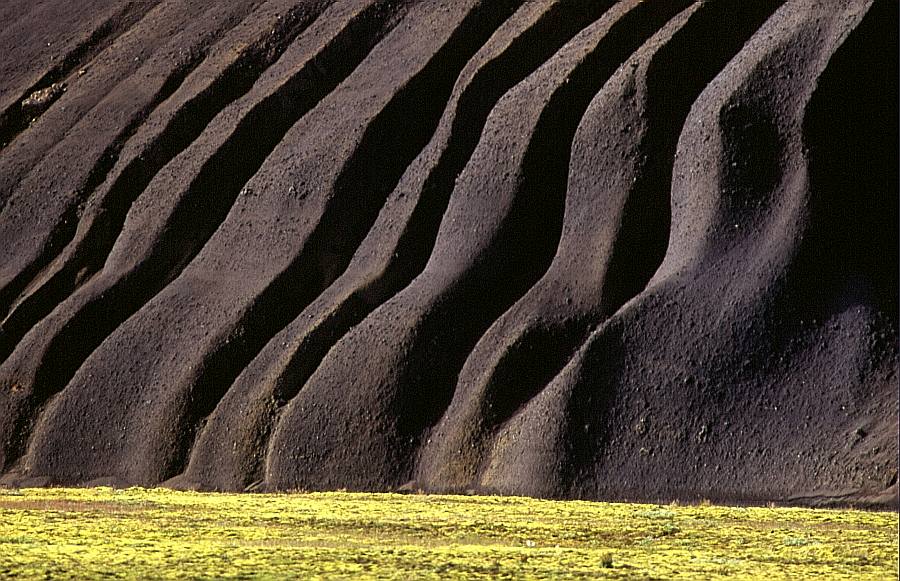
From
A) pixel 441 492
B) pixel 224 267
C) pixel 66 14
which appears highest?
pixel 66 14

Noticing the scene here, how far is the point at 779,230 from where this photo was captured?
18812mm

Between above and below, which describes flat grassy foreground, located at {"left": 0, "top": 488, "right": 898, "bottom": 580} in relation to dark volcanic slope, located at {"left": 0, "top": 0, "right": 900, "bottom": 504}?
below

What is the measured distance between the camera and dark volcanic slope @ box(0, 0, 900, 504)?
1781 cm

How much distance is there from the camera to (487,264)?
20.8 meters

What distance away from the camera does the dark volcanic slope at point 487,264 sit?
58.4 feet

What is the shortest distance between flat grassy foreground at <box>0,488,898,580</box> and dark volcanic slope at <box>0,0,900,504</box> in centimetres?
166

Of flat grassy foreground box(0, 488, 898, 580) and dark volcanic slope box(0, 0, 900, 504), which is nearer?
flat grassy foreground box(0, 488, 898, 580)

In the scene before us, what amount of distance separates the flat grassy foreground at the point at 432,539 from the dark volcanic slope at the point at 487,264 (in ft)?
5.43

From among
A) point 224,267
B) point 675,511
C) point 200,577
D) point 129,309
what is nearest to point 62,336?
point 129,309

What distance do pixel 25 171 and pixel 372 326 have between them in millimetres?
9898

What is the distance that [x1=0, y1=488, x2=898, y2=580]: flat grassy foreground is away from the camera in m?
9.25

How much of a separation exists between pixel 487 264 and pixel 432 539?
371 inches

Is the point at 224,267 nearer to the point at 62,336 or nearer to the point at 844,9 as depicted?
the point at 62,336

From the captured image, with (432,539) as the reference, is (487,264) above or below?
above
